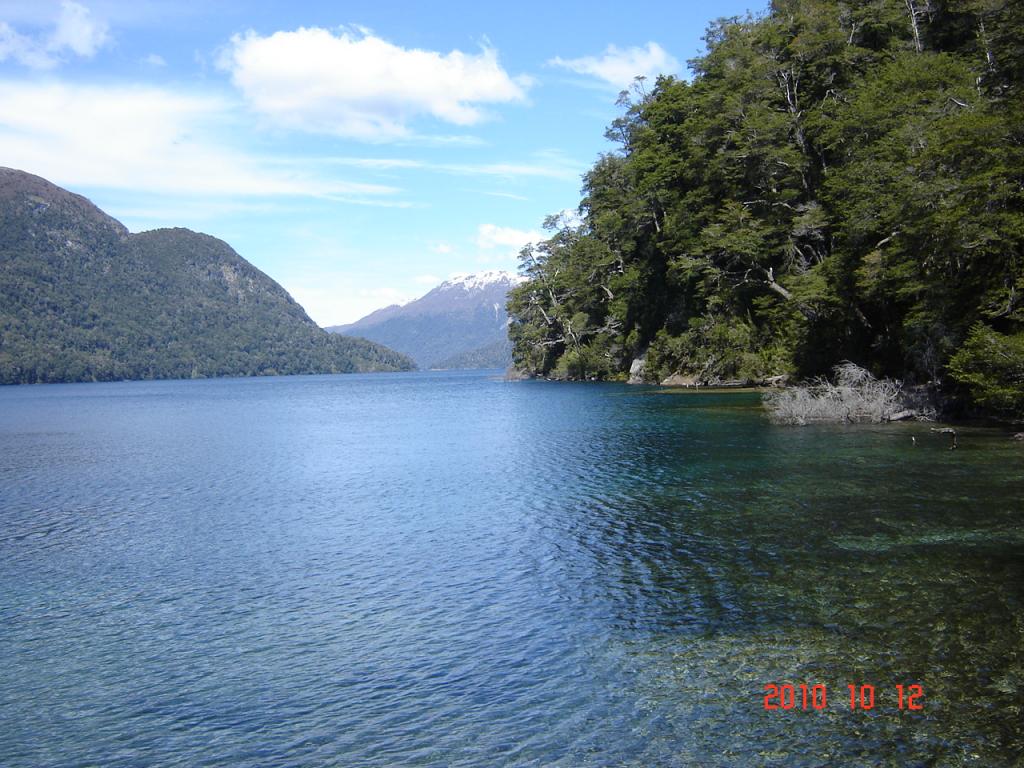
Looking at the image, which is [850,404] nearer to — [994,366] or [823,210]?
[994,366]

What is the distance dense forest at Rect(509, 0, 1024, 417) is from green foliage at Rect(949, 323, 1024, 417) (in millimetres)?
100

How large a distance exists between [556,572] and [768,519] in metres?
6.80

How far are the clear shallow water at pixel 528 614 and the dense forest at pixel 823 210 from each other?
8.40 meters

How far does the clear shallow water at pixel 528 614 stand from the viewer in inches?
Result: 373

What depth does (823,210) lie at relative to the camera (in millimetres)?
52250

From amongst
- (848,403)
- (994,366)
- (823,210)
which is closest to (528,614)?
(994,366)

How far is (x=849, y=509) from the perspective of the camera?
20.4m

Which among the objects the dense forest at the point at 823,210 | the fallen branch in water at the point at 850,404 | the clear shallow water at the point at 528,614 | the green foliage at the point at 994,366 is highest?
the dense forest at the point at 823,210

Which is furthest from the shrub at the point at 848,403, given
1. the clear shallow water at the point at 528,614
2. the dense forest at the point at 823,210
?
the clear shallow water at the point at 528,614

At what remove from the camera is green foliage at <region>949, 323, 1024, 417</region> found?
91.6 feet

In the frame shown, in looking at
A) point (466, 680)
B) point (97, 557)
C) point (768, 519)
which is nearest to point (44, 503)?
point (97, 557)

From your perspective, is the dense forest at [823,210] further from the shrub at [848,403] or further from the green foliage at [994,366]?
the shrub at [848,403]

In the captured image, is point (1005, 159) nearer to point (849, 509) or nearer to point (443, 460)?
point (849, 509)

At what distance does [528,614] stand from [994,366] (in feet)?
80.2
